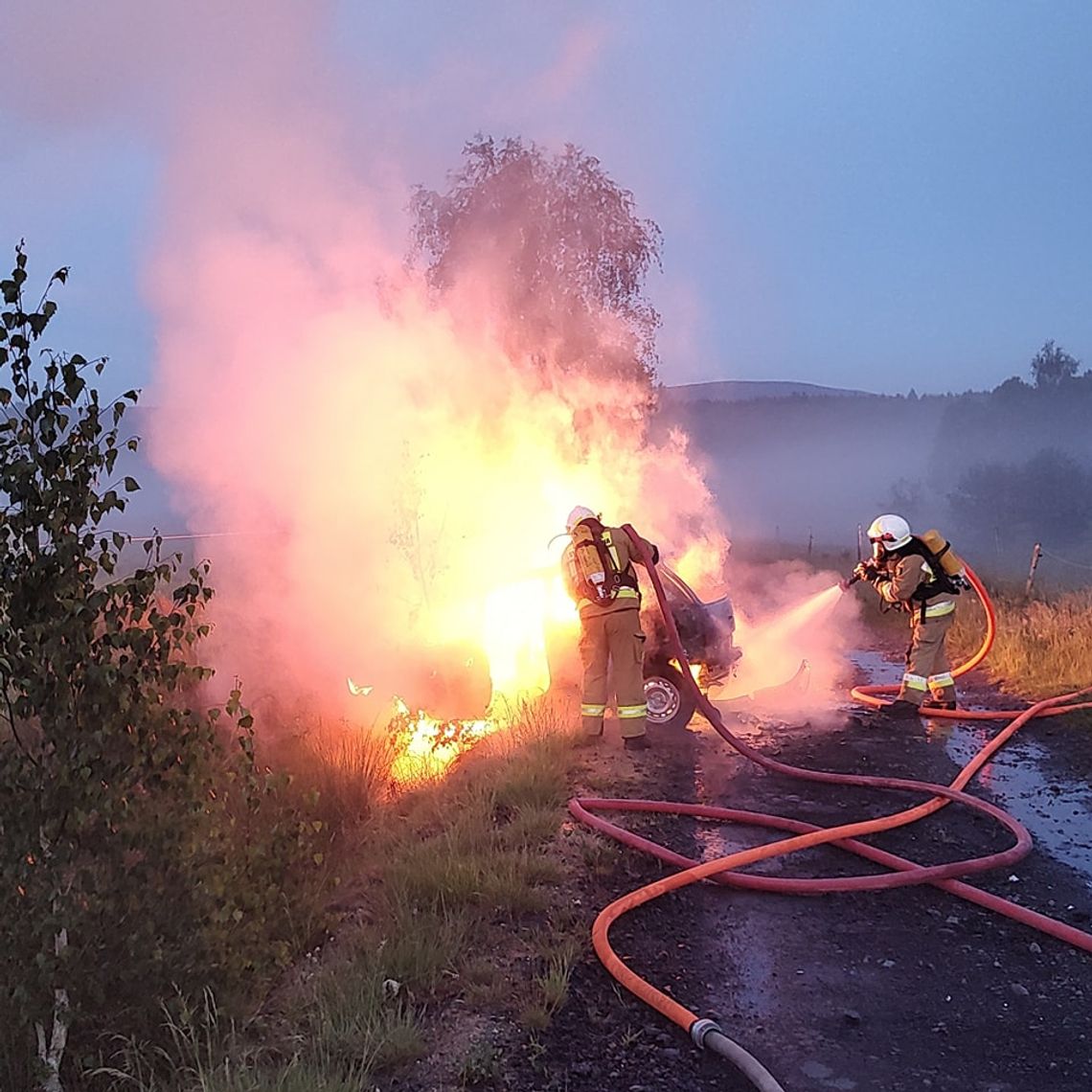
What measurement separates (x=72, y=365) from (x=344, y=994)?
2.42m

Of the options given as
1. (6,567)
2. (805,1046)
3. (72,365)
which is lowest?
(805,1046)

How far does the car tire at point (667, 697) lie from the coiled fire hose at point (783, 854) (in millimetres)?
796

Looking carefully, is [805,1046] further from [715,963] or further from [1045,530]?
[1045,530]

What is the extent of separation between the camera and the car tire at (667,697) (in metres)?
7.71

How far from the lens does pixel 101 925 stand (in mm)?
3340

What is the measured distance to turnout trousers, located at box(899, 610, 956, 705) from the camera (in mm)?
8617

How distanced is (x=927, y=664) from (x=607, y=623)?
328 centimetres

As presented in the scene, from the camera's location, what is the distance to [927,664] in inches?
342

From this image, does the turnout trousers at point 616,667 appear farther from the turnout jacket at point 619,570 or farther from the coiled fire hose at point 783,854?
the coiled fire hose at point 783,854

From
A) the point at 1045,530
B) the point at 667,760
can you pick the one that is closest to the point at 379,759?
the point at 667,760

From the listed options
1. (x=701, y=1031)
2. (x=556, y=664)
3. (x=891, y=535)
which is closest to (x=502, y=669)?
(x=556, y=664)

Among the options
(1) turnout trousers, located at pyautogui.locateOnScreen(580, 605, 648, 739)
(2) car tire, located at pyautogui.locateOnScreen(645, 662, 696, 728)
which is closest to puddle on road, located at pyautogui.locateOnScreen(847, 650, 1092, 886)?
(2) car tire, located at pyautogui.locateOnScreen(645, 662, 696, 728)

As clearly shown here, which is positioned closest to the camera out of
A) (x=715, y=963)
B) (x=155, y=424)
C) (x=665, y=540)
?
(x=715, y=963)

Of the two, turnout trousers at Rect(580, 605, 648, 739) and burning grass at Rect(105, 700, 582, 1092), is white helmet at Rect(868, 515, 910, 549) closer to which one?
turnout trousers at Rect(580, 605, 648, 739)
